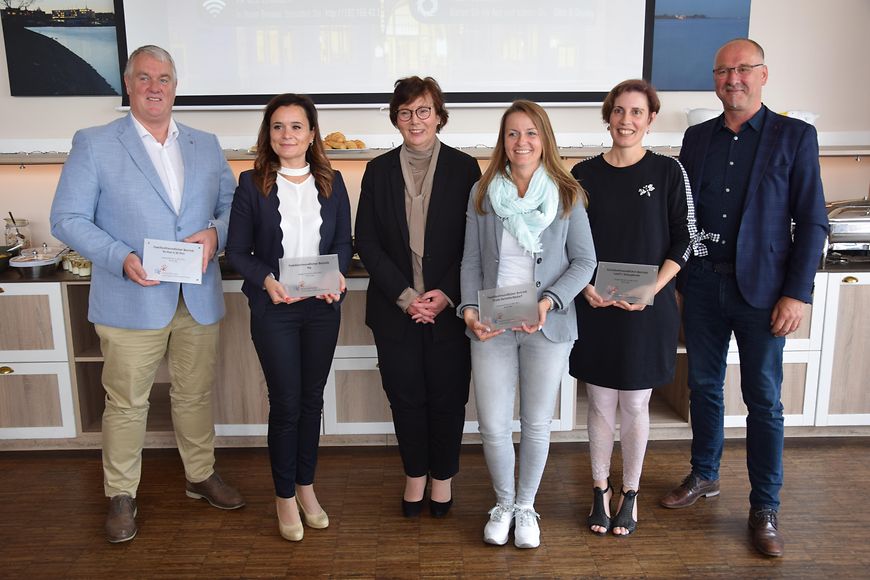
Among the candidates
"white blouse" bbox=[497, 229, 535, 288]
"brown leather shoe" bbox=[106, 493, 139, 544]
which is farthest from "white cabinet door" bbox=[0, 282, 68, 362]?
"white blouse" bbox=[497, 229, 535, 288]

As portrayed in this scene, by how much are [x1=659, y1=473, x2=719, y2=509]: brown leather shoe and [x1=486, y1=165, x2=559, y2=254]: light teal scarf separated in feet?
3.94

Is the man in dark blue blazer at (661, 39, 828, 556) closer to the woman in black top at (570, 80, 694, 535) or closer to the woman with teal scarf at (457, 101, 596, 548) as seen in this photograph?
the woman in black top at (570, 80, 694, 535)

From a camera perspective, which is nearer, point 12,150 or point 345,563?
point 345,563

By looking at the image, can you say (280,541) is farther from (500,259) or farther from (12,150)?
(12,150)

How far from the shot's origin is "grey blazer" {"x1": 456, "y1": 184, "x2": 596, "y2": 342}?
2311 millimetres

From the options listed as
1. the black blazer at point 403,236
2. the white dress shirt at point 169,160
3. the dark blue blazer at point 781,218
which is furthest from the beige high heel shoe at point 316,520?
the dark blue blazer at point 781,218

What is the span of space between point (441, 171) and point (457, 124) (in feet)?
4.50

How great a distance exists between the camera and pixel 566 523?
2684 mm

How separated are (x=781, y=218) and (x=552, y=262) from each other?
2.62 ft

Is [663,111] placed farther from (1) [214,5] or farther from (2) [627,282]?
(1) [214,5]

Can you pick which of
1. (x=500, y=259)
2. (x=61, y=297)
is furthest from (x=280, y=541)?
(x=61, y=297)

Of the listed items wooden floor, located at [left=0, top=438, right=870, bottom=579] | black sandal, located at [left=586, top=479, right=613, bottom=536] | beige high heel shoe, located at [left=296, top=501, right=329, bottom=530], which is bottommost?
wooden floor, located at [left=0, top=438, right=870, bottom=579]

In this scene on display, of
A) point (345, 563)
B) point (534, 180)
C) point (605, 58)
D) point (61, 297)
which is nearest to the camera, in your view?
point (534, 180)

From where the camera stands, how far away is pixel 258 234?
2.42 meters
